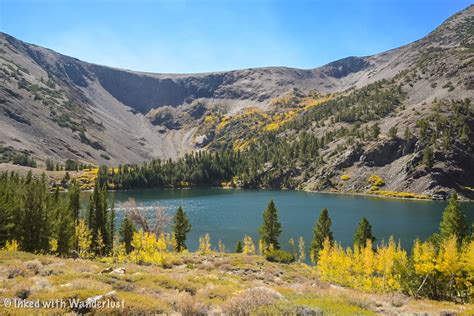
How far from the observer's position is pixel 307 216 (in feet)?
400

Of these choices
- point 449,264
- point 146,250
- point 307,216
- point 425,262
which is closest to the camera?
point 449,264

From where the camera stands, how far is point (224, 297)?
790 inches

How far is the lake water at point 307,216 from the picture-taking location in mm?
95312

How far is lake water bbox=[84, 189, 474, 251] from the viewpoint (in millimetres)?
95312

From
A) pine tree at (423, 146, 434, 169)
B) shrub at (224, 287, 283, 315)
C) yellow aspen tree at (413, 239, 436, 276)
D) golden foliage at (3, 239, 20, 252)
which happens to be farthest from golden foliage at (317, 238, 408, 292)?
A: pine tree at (423, 146, 434, 169)

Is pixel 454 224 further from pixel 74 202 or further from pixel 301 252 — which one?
pixel 74 202

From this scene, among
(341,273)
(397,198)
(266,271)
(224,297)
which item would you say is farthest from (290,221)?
(224,297)

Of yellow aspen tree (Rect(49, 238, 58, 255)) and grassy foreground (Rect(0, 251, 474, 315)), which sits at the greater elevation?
grassy foreground (Rect(0, 251, 474, 315))

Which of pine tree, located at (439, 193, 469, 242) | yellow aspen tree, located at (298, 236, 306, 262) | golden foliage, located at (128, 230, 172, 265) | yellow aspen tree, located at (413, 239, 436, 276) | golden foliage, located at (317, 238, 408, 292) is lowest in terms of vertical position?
yellow aspen tree, located at (298, 236, 306, 262)

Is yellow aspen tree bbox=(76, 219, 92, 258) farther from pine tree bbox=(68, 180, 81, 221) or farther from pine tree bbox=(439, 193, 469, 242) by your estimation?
pine tree bbox=(439, 193, 469, 242)

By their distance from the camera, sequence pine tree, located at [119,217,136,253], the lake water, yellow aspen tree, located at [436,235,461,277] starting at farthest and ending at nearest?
1. the lake water
2. pine tree, located at [119,217,136,253]
3. yellow aspen tree, located at [436,235,461,277]

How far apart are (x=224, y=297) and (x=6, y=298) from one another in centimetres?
1052

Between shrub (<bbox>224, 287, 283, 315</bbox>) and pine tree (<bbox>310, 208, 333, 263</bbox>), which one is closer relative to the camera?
shrub (<bbox>224, 287, 283, 315</bbox>)

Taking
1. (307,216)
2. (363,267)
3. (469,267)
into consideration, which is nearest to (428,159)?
(307,216)
